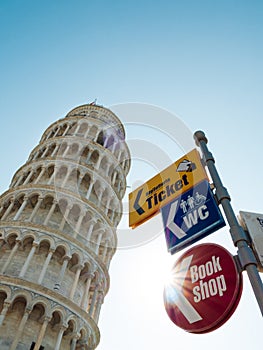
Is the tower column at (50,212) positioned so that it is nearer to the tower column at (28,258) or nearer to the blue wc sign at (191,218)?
the tower column at (28,258)

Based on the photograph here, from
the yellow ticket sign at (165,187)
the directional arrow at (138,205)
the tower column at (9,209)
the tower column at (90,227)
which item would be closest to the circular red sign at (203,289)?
the yellow ticket sign at (165,187)

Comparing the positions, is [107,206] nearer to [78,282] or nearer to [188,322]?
[78,282]

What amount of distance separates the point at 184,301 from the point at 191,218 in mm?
1139

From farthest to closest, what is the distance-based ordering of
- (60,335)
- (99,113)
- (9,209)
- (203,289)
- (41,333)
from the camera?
(99,113) < (9,209) < (60,335) < (41,333) < (203,289)

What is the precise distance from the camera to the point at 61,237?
17.6 m

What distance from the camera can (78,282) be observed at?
17.4 meters

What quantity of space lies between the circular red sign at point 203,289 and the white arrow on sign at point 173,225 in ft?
0.98

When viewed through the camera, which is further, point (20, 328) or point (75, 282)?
point (75, 282)

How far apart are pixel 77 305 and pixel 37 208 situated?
6.65m

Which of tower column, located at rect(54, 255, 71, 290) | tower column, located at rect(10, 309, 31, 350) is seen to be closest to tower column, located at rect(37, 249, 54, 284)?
tower column, located at rect(54, 255, 71, 290)

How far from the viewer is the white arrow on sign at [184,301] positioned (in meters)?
3.67

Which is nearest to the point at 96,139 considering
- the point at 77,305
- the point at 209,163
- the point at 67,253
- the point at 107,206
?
the point at 107,206

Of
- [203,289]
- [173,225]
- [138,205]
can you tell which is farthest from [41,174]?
[203,289]

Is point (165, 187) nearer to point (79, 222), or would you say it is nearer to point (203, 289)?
point (203, 289)
